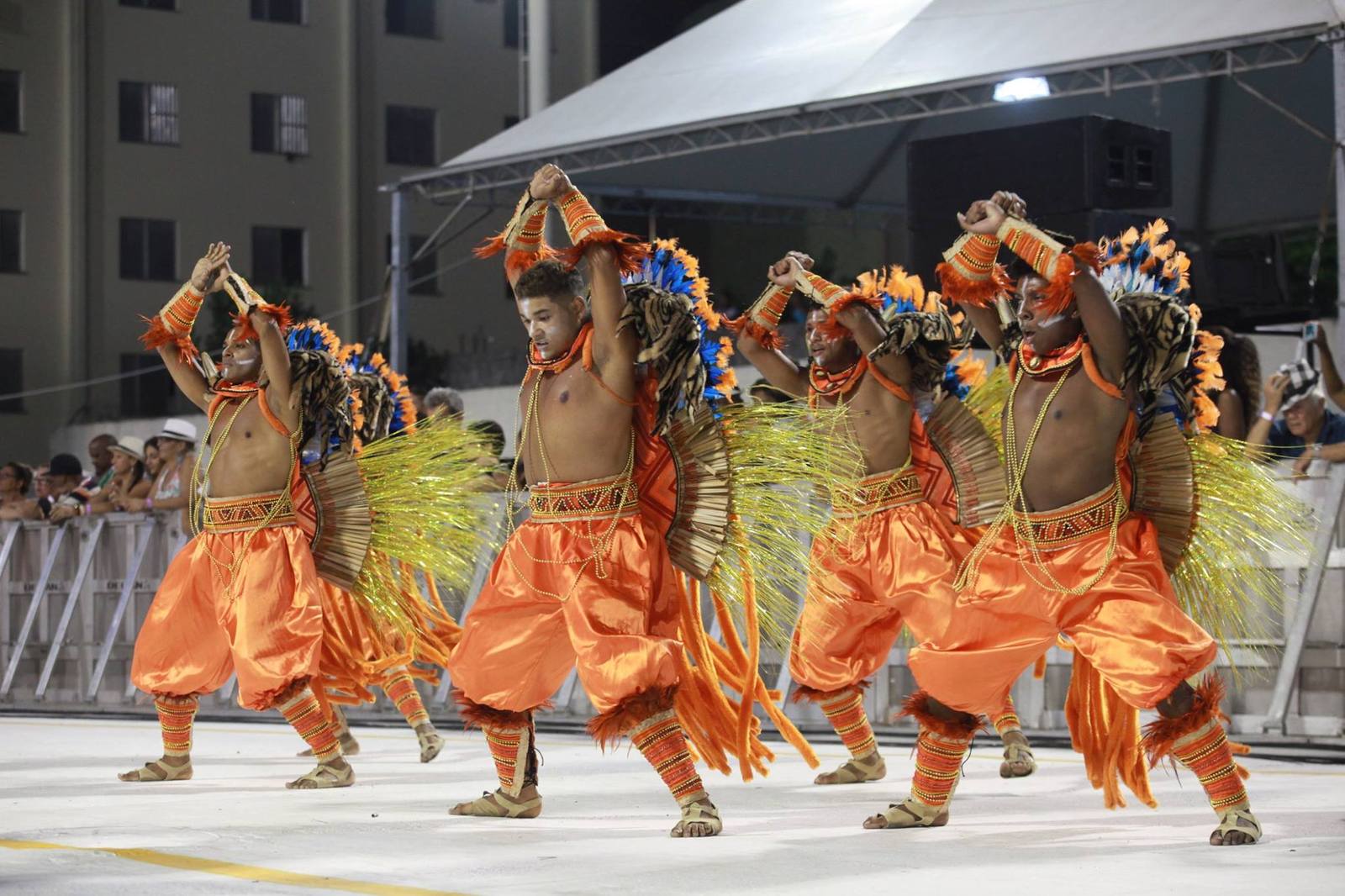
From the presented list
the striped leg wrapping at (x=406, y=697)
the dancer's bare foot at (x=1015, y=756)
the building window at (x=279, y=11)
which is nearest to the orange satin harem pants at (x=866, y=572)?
the dancer's bare foot at (x=1015, y=756)

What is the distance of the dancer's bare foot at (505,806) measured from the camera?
5617 millimetres

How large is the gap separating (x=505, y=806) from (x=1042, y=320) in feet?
6.60

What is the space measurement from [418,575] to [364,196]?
2035 cm

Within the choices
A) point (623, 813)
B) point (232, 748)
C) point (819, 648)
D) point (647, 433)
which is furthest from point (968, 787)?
point (232, 748)

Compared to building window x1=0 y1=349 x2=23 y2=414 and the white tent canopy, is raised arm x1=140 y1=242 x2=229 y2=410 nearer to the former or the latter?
the white tent canopy

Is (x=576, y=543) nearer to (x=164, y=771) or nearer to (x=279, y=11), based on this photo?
(x=164, y=771)

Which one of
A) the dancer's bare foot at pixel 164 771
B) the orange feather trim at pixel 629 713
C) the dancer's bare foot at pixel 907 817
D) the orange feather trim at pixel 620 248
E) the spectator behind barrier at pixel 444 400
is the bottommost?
the dancer's bare foot at pixel 164 771

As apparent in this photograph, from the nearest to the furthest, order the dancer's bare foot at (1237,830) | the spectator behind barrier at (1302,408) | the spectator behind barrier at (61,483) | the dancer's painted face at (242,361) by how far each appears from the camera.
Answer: the dancer's bare foot at (1237,830) < the dancer's painted face at (242,361) < the spectator behind barrier at (1302,408) < the spectator behind barrier at (61,483)

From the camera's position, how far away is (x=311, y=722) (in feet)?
21.5

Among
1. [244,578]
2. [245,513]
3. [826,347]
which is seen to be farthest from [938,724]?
[245,513]

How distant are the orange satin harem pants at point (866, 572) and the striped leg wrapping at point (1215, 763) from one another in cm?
142

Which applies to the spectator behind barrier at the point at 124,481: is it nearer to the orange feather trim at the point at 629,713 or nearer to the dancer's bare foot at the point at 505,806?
the dancer's bare foot at the point at 505,806

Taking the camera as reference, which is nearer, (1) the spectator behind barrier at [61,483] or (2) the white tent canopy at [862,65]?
(2) the white tent canopy at [862,65]

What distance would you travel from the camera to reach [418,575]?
10.1 m
